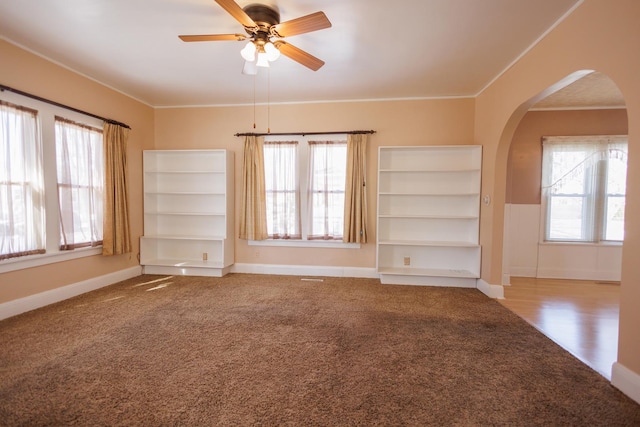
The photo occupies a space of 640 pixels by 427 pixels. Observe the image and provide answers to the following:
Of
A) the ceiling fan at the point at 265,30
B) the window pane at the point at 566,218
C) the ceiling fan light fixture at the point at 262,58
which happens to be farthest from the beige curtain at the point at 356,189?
the window pane at the point at 566,218

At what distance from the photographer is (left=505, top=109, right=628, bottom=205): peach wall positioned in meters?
4.46

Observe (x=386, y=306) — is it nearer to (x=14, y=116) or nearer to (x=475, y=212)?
(x=475, y=212)

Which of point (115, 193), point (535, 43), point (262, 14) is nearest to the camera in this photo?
point (262, 14)

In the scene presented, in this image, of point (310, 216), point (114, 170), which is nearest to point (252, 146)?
point (310, 216)

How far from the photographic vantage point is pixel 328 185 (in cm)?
438

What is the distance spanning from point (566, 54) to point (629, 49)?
63cm

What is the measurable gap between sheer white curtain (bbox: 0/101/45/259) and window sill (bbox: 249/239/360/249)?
2534 millimetres

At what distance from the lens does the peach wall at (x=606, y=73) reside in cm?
174

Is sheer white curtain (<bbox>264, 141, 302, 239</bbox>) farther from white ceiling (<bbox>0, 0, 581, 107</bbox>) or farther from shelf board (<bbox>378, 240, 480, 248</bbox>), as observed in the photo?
shelf board (<bbox>378, 240, 480, 248</bbox>)

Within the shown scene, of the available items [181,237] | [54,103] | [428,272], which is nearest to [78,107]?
[54,103]

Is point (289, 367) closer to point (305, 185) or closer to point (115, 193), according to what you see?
point (305, 185)

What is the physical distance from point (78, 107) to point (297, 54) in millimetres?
2929

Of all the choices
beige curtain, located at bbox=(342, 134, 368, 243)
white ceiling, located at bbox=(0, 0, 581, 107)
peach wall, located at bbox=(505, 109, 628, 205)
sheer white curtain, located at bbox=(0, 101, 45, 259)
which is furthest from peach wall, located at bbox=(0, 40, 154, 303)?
peach wall, located at bbox=(505, 109, 628, 205)

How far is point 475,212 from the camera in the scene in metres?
3.99
